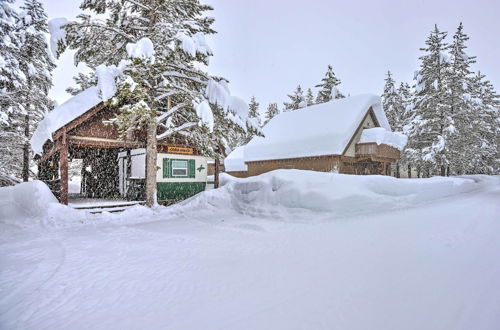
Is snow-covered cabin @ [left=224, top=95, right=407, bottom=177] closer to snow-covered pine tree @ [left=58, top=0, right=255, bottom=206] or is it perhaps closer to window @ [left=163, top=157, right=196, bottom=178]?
window @ [left=163, top=157, right=196, bottom=178]

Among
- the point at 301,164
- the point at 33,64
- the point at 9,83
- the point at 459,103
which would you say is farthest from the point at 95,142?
the point at 459,103

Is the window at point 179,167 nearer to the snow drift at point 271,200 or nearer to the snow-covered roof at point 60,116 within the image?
the snow drift at point 271,200

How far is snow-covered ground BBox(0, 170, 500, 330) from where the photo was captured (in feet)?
10.5

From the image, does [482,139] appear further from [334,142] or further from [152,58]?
[152,58]

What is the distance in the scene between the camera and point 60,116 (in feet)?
35.8

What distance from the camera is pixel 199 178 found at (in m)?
15.5

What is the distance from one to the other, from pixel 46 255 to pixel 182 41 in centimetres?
749

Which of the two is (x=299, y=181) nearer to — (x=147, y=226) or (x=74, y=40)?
(x=147, y=226)

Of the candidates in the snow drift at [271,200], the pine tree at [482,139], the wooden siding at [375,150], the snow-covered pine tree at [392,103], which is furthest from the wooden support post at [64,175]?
the snow-covered pine tree at [392,103]

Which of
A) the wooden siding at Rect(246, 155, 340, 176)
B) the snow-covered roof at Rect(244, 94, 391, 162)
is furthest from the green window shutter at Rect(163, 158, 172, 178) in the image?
the wooden siding at Rect(246, 155, 340, 176)

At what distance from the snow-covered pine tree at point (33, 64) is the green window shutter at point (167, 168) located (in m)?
9.62

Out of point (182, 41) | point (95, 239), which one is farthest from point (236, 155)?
point (95, 239)

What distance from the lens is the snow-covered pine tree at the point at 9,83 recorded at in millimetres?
14992

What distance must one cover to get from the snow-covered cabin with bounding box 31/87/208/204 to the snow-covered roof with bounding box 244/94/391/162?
30.0 ft
